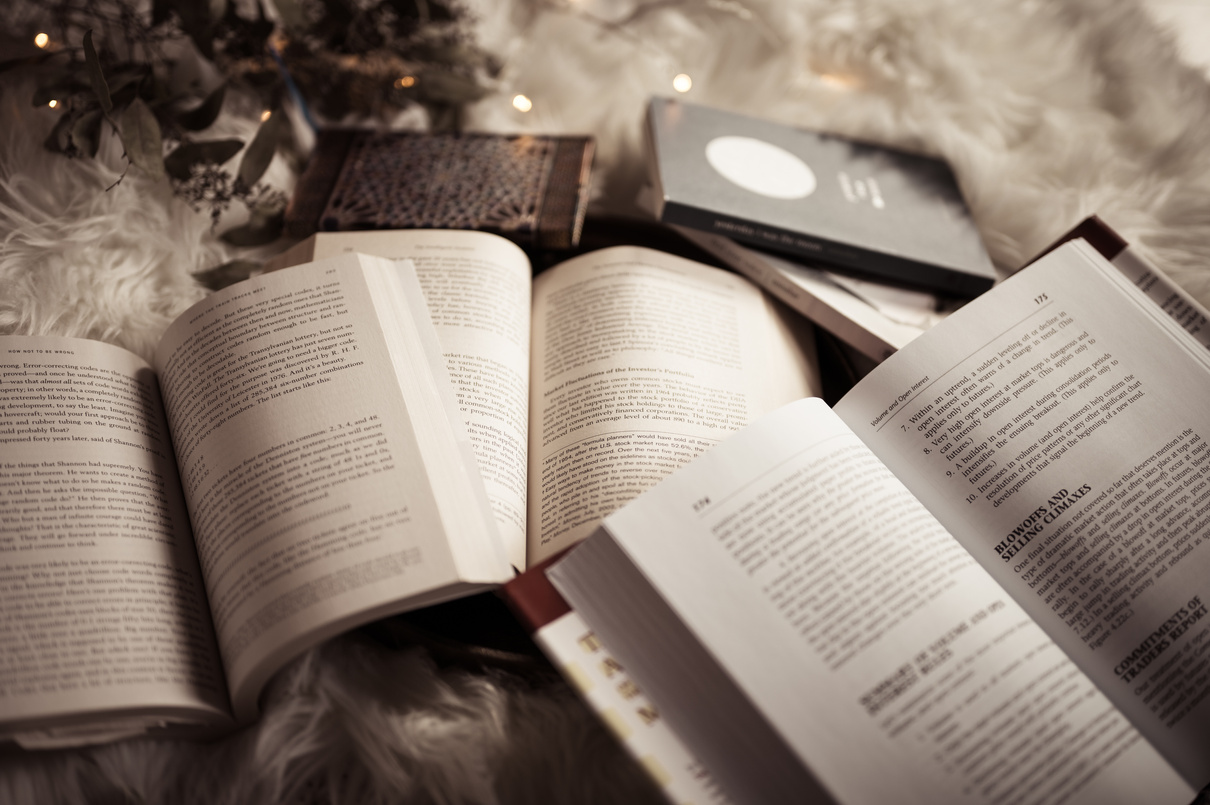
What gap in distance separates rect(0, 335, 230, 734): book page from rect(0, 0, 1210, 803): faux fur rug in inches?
2.8

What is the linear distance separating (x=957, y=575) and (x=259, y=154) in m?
0.81

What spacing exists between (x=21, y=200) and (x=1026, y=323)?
99cm

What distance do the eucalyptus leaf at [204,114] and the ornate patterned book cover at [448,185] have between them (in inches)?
4.3

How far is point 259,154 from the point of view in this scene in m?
0.76

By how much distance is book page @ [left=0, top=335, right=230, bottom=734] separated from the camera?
46 centimetres

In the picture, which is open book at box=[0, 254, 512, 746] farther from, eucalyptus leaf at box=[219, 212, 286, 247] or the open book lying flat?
eucalyptus leaf at box=[219, 212, 286, 247]

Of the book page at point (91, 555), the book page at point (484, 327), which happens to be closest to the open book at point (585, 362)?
the book page at point (484, 327)

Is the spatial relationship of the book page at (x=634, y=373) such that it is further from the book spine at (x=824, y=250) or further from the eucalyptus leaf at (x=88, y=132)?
the eucalyptus leaf at (x=88, y=132)

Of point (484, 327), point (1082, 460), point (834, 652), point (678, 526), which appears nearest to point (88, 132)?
point (484, 327)

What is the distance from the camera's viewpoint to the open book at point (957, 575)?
0.44m

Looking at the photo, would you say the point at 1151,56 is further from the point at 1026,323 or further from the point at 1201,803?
the point at 1201,803

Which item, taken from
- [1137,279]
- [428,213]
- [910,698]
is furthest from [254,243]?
[1137,279]

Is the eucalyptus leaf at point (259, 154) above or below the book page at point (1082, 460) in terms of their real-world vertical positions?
below

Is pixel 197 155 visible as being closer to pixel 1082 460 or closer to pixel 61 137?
pixel 61 137
